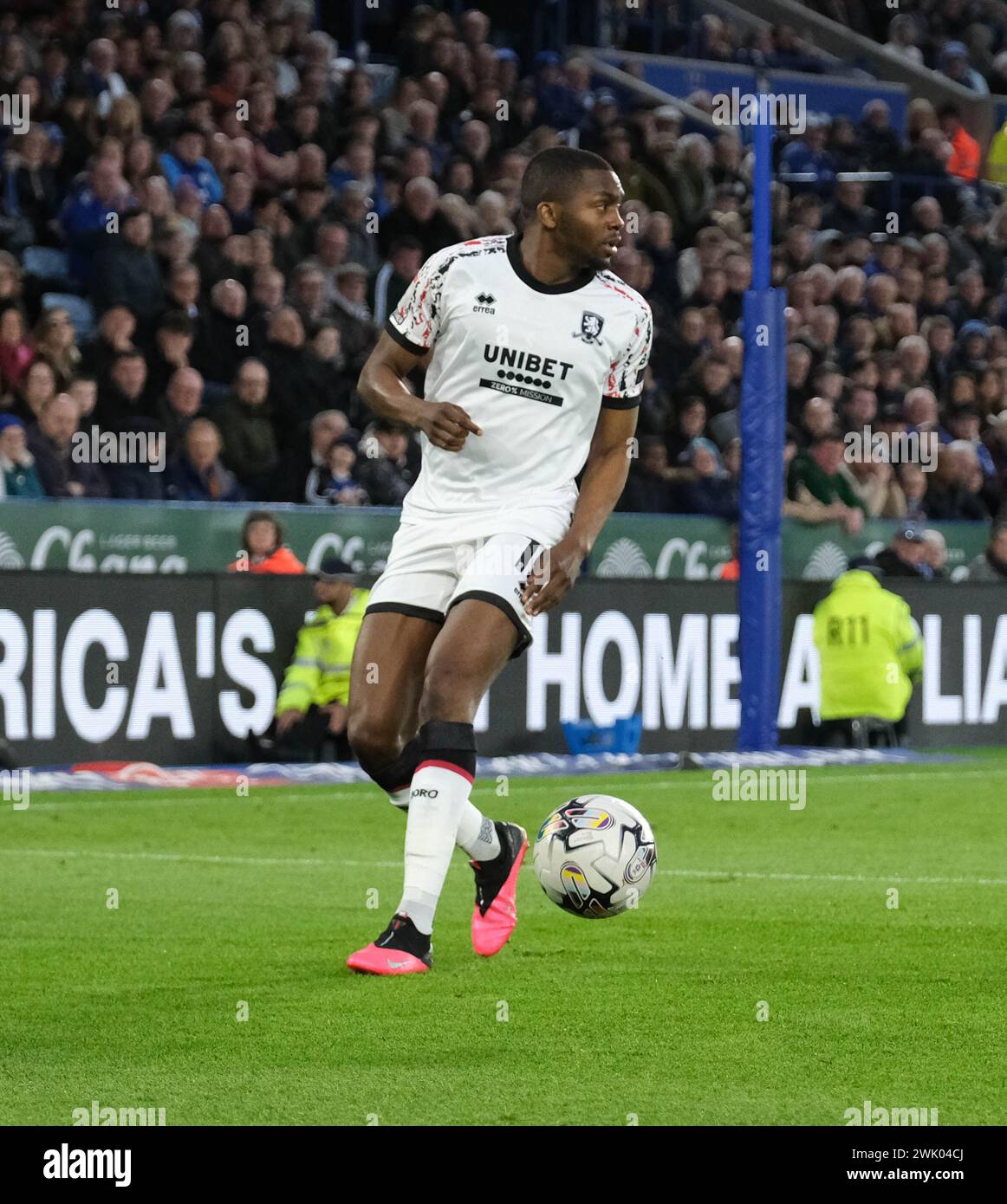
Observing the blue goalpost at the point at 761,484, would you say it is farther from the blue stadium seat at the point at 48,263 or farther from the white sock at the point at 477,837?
the white sock at the point at 477,837

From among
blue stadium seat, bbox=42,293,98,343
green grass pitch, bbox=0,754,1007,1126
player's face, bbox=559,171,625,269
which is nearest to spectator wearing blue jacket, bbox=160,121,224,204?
blue stadium seat, bbox=42,293,98,343

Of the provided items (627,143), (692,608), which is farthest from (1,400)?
(627,143)

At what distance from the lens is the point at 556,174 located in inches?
268

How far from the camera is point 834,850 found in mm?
10305

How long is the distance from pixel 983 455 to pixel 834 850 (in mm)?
11453

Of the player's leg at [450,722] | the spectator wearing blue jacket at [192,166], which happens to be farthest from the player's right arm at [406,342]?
the spectator wearing blue jacket at [192,166]

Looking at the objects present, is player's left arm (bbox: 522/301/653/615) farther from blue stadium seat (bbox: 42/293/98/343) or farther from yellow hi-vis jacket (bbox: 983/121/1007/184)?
yellow hi-vis jacket (bbox: 983/121/1007/184)

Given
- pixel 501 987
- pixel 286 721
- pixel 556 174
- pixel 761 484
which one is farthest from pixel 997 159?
pixel 501 987

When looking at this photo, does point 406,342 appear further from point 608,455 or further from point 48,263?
point 48,263

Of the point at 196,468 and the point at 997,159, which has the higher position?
the point at 997,159

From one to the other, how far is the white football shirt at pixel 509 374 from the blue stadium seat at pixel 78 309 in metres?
9.16

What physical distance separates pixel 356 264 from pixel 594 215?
1047 centimetres

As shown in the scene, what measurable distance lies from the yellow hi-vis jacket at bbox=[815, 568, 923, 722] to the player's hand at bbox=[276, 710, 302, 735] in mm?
4312

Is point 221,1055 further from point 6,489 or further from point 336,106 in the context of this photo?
point 336,106
